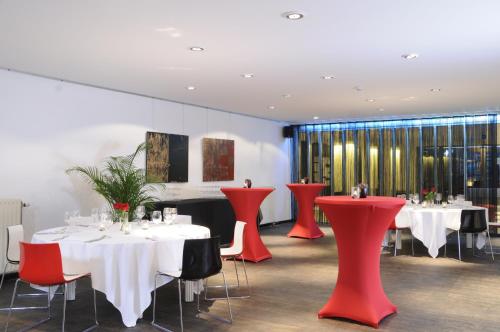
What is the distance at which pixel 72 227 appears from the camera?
5.40 m

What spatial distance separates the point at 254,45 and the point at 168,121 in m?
4.39

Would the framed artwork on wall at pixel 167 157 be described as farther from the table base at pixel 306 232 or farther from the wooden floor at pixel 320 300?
the table base at pixel 306 232

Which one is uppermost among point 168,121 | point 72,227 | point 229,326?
point 168,121

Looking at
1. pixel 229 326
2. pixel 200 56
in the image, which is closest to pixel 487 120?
pixel 200 56

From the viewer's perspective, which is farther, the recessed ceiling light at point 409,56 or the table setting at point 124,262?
the recessed ceiling light at point 409,56

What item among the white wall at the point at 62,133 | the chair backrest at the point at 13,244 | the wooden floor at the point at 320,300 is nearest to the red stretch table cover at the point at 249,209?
the wooden floor at the point at 320,300

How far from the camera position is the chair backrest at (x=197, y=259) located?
432cm

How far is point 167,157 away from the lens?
9016 millimetres

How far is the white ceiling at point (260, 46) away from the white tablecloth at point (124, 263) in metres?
2.09

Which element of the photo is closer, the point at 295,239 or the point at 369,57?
the point at 369,57

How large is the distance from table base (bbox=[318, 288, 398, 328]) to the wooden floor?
0.07 meters

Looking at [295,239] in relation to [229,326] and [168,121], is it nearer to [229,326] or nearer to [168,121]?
[168,121]

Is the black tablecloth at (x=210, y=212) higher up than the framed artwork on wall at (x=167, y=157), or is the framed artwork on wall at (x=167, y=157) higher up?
the framed artwork on wall at (x=167, y=157)

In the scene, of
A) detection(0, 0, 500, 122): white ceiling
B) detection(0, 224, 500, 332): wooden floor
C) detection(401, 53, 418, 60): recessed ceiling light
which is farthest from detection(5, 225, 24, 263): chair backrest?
detection(401, 53, 418, 60): recessed ceiling light
